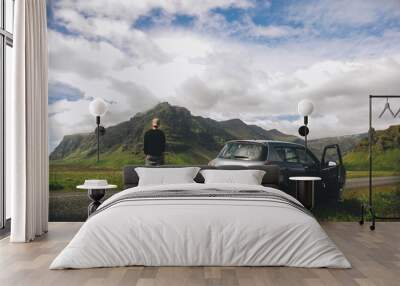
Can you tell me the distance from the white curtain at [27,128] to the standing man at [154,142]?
5.47 ft

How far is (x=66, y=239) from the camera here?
557 centimetres

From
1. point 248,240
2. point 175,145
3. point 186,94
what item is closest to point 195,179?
point 175,145

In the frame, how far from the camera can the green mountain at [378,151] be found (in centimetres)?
705

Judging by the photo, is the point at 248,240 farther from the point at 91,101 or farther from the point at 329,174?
the point at 91,101

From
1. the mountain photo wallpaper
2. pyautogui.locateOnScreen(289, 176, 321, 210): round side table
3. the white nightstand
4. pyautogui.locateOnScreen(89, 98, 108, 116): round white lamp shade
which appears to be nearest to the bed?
the white nightstand

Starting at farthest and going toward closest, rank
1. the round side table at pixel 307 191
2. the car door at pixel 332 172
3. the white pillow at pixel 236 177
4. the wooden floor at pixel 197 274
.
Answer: the car door at pixel 332 172
the round side table at pixel 307 191
the white pillow at pixel 236 177
the wooden floor at pixel 197 274

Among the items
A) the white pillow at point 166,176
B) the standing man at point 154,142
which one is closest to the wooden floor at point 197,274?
the white pillow at point 166,176

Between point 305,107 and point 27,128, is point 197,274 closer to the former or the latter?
point 27,128

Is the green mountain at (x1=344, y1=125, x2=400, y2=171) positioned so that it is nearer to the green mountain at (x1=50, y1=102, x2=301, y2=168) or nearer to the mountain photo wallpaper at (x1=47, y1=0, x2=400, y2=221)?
the mountain photo wallpaper at (x1=47, y1=0, x2=400, y2=221)

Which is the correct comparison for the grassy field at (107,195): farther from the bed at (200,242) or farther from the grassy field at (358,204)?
the bed at (200,242)

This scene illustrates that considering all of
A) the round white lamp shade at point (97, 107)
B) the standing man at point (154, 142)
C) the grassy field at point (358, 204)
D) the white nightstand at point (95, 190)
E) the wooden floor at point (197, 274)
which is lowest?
the wooden floor at point (197, 274)

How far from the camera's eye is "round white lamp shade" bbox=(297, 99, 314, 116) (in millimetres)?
6957

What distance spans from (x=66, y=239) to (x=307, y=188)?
302cm

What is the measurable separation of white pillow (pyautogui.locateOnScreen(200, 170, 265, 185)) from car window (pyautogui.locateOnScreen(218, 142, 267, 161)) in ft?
1.85
